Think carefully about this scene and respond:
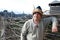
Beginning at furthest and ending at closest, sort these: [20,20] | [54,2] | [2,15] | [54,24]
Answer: [54,2] → [2,15] → [20,20] → [54,24]

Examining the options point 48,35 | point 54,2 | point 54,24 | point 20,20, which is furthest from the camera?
point 54,2

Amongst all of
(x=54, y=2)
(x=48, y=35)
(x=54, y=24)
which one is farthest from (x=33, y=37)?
(x=54, y=2)

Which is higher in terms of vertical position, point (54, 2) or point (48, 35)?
point (54, 2)

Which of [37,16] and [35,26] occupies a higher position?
[37,16]

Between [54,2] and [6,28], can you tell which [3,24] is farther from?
[54,2]

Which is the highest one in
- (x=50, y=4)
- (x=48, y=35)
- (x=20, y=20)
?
(x=50, y=4)

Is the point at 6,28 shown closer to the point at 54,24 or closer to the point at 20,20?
the point at 20,20

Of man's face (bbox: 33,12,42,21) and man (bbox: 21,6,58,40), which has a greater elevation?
man's face (bbox: 33,12,42,21)

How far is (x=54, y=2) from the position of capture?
5.17 m

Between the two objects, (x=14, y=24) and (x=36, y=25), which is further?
(x=14, y=24)

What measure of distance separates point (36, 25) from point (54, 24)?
0.75ft

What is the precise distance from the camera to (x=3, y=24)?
15.1ft

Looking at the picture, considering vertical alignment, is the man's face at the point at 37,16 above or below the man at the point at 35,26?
above

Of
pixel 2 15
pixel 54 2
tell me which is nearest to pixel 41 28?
pixel 2 15
